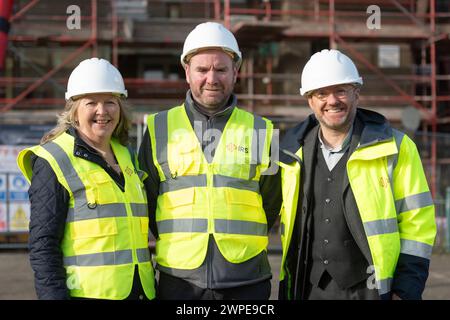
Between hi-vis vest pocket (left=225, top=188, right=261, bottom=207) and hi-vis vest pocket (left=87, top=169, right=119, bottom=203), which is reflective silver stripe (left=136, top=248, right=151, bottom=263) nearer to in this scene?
hi-vis vest pocket (left=87, top=169, right=119, bottom=203)

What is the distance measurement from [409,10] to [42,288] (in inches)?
601

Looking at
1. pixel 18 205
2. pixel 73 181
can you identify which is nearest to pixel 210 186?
pixel 73 181

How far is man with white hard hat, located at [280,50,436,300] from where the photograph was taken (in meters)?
3.64

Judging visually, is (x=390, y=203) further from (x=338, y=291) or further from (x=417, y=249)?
(x=338, y=291)

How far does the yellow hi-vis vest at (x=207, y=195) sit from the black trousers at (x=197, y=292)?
10 cm

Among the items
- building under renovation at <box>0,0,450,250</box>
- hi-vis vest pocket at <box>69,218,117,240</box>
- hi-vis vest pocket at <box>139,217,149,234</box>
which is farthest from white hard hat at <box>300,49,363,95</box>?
building under renovation at <box>0,0,450,250</box>

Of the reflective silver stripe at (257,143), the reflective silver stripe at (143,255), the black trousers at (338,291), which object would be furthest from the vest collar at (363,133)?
the reflective silver stripe at (143,255)

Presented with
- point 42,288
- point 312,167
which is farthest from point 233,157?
point 42,288

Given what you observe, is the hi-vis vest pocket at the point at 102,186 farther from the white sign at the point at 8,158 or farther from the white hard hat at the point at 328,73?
the white sign at the point at 8,158

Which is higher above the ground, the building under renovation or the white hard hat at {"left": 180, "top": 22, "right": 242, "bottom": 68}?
the building under renovation

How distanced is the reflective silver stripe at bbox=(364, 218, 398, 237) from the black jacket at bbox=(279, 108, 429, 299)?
0.05 m

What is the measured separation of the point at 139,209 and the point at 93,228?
310 millimetres
